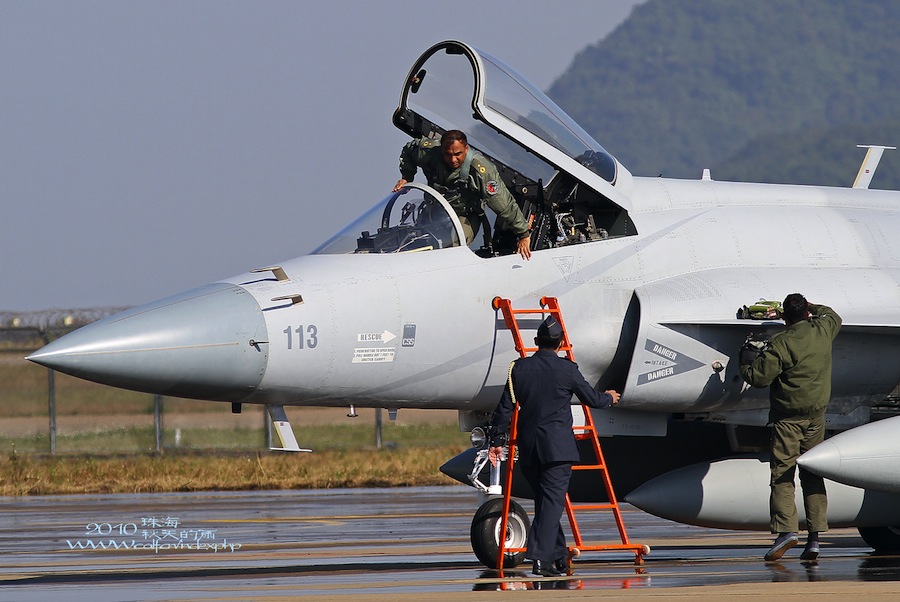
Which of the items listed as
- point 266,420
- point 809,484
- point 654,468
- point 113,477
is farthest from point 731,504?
point 266,420

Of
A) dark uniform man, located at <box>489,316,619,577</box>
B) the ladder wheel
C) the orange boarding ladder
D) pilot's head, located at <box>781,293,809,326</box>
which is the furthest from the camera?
pilot's head, located at <box>781,293,809,326</box>

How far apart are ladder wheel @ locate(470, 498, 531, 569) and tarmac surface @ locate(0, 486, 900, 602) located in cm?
12

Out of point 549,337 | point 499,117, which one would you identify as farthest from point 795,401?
point 499,117

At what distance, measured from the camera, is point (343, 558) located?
1190 cm

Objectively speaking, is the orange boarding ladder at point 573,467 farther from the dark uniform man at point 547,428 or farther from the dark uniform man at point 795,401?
the dark uniform man at point 795,401

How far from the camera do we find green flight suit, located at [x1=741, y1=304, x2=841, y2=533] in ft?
35.9

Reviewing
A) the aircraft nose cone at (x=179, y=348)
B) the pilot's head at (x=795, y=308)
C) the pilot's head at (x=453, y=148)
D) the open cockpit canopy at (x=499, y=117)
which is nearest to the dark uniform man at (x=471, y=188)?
the pilot's head at (x=453, y=148)

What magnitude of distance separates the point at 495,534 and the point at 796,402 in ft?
8.09

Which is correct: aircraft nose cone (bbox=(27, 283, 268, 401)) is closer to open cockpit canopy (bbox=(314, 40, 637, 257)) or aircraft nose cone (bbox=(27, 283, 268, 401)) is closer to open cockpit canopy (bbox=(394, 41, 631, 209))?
open cockpit canopy (bbox=(314, 40, 637, 257))

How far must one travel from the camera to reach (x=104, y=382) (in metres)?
9.71

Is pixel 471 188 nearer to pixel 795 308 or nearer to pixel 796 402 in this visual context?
pixel 795 308

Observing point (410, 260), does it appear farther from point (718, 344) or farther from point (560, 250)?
point (718, 344)

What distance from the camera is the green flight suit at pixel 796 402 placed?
1095 centimetres

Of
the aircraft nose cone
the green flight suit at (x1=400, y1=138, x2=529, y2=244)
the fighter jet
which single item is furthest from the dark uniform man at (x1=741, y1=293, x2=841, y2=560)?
the aircraft nose cone
